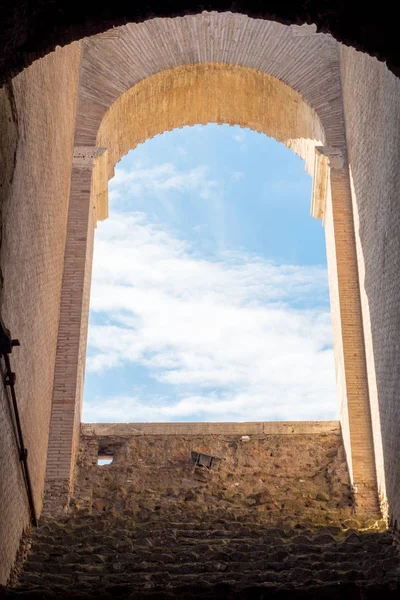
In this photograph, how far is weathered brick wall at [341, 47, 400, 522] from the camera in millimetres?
6691

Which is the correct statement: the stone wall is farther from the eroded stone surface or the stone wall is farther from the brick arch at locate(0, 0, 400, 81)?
the brick arch at locate(0, 0, 400, 81)

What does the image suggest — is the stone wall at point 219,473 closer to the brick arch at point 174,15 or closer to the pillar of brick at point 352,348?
the pillar of brick at point 352,348

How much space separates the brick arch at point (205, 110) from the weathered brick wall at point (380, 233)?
1.67m

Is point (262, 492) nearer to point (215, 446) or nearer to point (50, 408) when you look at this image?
point (215, 446)

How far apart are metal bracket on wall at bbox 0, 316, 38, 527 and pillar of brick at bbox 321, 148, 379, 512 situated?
369cm

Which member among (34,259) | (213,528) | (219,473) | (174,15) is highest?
(174,15)

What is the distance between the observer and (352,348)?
9.18 metres

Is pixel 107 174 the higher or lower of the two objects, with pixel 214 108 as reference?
lower

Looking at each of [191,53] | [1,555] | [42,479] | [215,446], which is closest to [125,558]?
[1,555]

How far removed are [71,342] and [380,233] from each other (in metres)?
3.94

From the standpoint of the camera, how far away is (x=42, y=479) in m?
7.93

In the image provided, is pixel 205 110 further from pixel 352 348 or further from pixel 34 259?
pixel 34 259

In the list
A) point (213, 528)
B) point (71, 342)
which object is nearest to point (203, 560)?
point (213, 528)

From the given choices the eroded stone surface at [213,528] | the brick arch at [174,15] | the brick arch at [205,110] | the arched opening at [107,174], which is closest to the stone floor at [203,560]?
the eroded stone surface at [213,528]
